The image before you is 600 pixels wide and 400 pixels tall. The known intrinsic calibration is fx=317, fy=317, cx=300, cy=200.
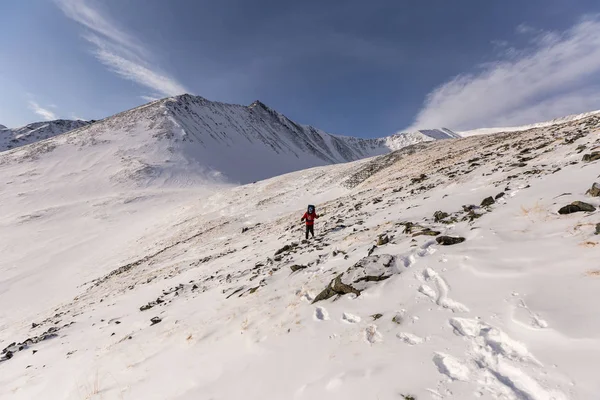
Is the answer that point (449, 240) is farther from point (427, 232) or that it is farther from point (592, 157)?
point (592, 157)

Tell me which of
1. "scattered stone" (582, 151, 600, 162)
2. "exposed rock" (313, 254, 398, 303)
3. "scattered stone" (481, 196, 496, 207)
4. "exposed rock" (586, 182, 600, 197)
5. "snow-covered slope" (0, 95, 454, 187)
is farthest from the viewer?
"snow-covered slope" (0, 95, 454, 187)

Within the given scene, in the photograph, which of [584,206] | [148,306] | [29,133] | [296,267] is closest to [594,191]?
Result: [584,206]

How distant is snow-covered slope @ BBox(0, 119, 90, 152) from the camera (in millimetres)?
159000

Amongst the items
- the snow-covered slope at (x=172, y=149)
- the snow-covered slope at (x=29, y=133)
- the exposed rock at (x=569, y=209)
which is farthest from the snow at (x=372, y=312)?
the snow-covered slope at (x=29, y=133)

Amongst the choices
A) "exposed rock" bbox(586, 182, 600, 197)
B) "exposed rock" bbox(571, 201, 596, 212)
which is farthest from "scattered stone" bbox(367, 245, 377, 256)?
"exposed rock" bbox(586, 182, 600, 197)

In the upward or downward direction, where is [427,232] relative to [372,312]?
upward

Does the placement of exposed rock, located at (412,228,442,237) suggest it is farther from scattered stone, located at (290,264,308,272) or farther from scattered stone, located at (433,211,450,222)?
scattered stone, located at (290,264,308,272)

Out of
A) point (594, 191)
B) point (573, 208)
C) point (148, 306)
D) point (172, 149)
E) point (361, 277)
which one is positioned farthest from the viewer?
point (172, 149)

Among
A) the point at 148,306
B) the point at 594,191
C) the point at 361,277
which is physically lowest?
the point at 148,306

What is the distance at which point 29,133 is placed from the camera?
17125 centimetres

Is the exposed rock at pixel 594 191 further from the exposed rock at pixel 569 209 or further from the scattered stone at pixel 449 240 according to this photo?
the scattered stone at pixel 449 240

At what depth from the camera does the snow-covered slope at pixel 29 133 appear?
15900cm

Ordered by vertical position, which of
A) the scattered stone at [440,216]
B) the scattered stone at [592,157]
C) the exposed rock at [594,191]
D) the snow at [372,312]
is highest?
the scattered stone at [592,157]

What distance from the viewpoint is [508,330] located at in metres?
4.37
